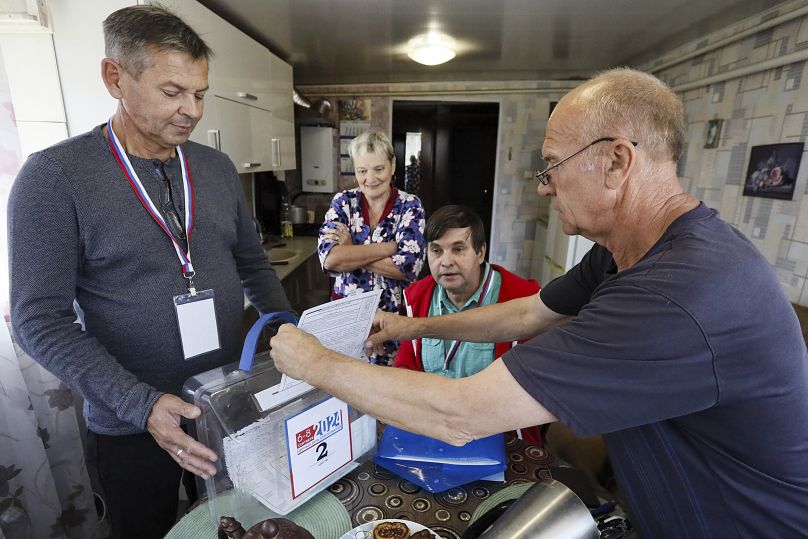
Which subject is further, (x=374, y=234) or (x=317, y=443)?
(x=374, y=234)

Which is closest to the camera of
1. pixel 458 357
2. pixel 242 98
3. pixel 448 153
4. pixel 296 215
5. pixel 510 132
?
pixel 458 357

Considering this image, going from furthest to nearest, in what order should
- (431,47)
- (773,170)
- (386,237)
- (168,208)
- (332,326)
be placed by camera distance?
1. (431,47)
2. (773,170)
3. (386,237)
4. (168,208)
5. (332,326)

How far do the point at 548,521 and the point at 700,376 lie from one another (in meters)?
0.29

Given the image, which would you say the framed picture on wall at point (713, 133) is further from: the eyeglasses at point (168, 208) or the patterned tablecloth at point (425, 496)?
the eyeglasses at point (168, 208)

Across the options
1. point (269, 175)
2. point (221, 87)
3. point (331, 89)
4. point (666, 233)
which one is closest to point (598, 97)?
point (666, 233)

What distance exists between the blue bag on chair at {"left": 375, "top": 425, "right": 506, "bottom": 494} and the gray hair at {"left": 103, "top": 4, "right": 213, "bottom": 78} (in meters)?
1.04

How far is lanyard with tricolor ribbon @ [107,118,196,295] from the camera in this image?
98cm

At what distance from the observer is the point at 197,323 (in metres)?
1.06

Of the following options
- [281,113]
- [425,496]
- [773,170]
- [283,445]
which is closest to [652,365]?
[425,496]

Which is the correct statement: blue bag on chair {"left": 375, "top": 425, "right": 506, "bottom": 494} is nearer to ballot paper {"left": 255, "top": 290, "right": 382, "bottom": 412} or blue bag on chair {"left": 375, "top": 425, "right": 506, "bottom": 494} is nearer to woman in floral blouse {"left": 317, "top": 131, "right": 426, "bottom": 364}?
ballot paper {"left": 255, "top": 290, "right": 382, "bottom": 412}

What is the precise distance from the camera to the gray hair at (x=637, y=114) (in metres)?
0.68

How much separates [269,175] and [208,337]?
2.94 m

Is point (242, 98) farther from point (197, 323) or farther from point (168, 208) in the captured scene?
point (197, 323)

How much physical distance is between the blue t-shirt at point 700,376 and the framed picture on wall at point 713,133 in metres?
2.55
